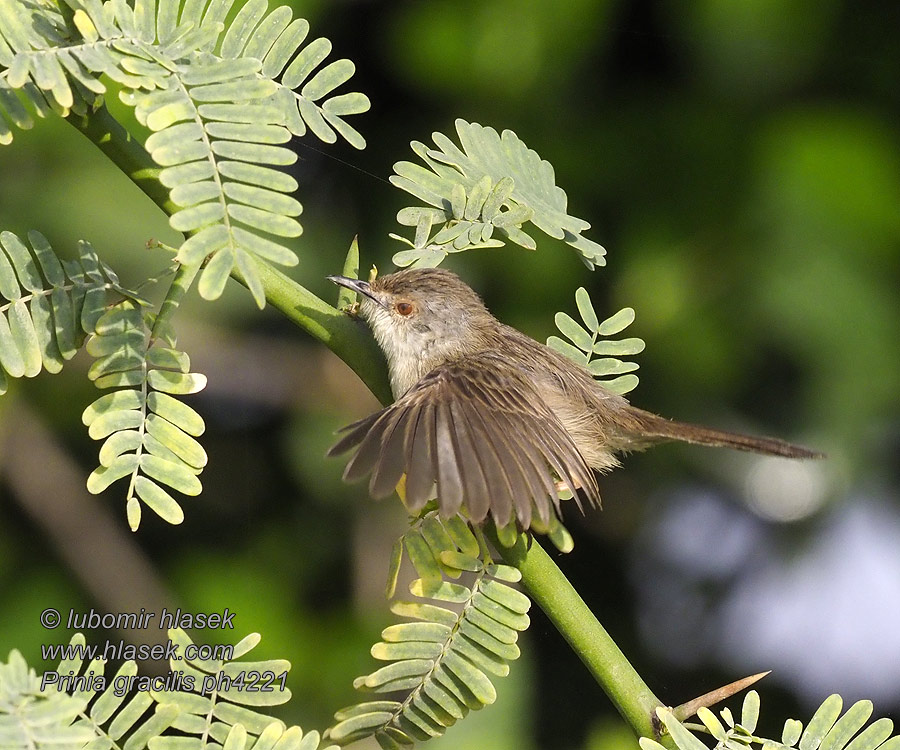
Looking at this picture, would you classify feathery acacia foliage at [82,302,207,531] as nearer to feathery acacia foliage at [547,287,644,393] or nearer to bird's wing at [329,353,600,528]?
bird's wing at [329,353,600,528]

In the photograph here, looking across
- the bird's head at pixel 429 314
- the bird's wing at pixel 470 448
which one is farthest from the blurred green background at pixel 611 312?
the bird's wing at pixel 470 448

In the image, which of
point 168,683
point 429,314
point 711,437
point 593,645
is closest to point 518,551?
point 593,645

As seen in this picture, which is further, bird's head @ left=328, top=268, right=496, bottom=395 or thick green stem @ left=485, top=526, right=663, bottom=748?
bird's head @ left=328, top=268, right=496, bottom=395

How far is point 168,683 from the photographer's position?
1.53 metres

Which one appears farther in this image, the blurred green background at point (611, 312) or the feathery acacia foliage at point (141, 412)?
the blurred green background at point (611, 312)

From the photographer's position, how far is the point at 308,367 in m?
4.12

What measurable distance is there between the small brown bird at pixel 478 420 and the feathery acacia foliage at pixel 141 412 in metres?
0.23

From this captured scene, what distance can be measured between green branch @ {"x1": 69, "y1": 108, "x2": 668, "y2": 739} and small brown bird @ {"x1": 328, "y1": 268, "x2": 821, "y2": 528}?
0.09m

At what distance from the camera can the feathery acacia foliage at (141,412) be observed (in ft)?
5.08

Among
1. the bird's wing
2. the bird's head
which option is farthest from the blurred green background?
the bird's wing

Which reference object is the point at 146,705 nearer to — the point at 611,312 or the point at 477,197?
the point at 477,197

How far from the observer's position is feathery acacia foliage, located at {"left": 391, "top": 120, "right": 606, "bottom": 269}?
72.7 inches

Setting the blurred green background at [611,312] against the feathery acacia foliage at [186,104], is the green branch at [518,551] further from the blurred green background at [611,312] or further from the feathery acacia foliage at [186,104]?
the blurred green background at [611,312]

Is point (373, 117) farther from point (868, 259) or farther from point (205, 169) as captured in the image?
point (205, 169)
